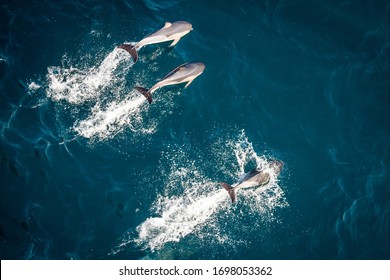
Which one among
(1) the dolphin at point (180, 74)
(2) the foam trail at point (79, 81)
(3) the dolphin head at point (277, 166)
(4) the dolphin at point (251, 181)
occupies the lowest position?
(3) the dolphin head at point (277, 166)

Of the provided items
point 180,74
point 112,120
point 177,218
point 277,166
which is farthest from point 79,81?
point 277,166

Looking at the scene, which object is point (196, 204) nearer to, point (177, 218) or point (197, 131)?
point (177, 218)

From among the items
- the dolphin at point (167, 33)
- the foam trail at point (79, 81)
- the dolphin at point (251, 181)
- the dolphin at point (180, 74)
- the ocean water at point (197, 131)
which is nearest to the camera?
the dolphin at point (251, 181)

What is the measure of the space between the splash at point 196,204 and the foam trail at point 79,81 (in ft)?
15.9

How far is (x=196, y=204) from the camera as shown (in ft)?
48.0

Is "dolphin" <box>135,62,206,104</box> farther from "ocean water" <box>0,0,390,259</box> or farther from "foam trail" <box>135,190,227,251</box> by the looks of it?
"foam trail" <box>135,190,227,251</box>

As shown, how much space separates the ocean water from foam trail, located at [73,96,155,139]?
6 cm

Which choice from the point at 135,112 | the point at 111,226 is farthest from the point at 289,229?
the point at 135,112

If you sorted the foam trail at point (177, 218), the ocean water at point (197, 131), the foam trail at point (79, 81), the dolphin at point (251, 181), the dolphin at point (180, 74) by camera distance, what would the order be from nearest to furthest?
the dolphin at point (251, 181)
the foam trail at point (177, 218)
the ocean water at point (197, 131)
the dolphin at point (180, 74)
the foam trail at point (79, 81)

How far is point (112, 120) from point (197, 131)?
148 inches

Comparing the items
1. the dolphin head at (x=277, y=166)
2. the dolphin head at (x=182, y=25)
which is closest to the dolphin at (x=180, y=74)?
the dolphin head at (x=182, y=25)

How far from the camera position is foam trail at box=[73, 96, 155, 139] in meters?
15.4

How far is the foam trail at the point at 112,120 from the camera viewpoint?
15414 millimetres

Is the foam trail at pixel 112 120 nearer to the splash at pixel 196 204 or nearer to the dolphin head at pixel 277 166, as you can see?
the splash at pixel 196 204
